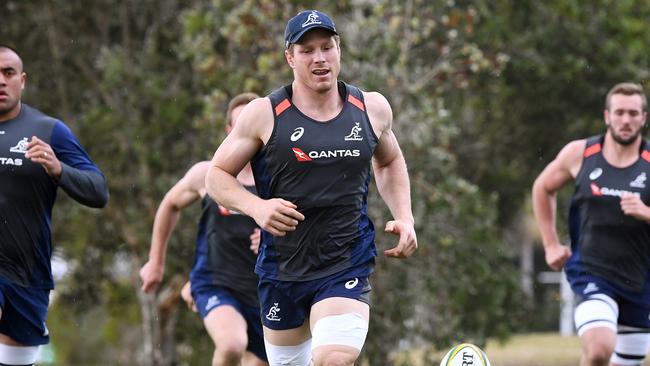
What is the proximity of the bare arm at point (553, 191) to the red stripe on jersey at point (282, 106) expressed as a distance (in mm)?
3576

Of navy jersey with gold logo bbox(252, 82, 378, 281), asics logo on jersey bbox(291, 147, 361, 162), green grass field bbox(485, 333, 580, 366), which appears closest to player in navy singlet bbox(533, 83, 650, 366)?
navy jersey with gold logo bbox(252, 82, 378, 281)

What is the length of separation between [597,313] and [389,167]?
9.10ft

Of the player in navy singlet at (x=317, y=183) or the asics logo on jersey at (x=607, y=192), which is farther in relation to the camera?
the asics logo on jersey at (x=607, y=192)

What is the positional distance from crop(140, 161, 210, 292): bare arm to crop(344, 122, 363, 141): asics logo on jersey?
108 inches

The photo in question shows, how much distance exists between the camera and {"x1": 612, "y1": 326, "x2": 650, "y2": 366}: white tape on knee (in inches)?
374

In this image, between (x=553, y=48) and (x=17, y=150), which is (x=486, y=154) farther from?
(x=17, y=150)

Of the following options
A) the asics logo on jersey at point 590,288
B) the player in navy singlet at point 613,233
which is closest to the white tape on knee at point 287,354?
the player in navy singlet at point 613,233

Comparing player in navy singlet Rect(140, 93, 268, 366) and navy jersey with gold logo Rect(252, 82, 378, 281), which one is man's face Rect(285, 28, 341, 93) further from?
player in navy singlet Rect(140, 93, 268, 366)

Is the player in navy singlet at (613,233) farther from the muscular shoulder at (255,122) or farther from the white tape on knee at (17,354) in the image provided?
the white tape on knee at (17,354)

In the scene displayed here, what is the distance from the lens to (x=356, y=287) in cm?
675

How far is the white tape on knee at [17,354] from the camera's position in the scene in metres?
7.94

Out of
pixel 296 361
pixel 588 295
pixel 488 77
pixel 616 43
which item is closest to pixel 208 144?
pixel 488 77

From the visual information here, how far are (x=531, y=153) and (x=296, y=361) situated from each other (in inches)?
495

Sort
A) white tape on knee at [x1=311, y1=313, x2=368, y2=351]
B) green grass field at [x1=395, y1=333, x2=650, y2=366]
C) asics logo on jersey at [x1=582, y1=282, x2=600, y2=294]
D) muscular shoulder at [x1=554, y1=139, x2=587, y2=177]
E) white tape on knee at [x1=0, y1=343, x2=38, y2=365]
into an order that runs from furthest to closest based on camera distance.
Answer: green grass field at [x1=395, y1=333, x2=650, y2=366], muscular shoulder at [x1=554, y1=139, x2=587, y2=177], asics logo on jersey at [x1=582, y1=282, x2=600, y2=294], white tape on knee at [x1=0, y1=343, x2=38, y2=365], white tape on knee at [x1=311, y1=313, x2=368, y2=351]
